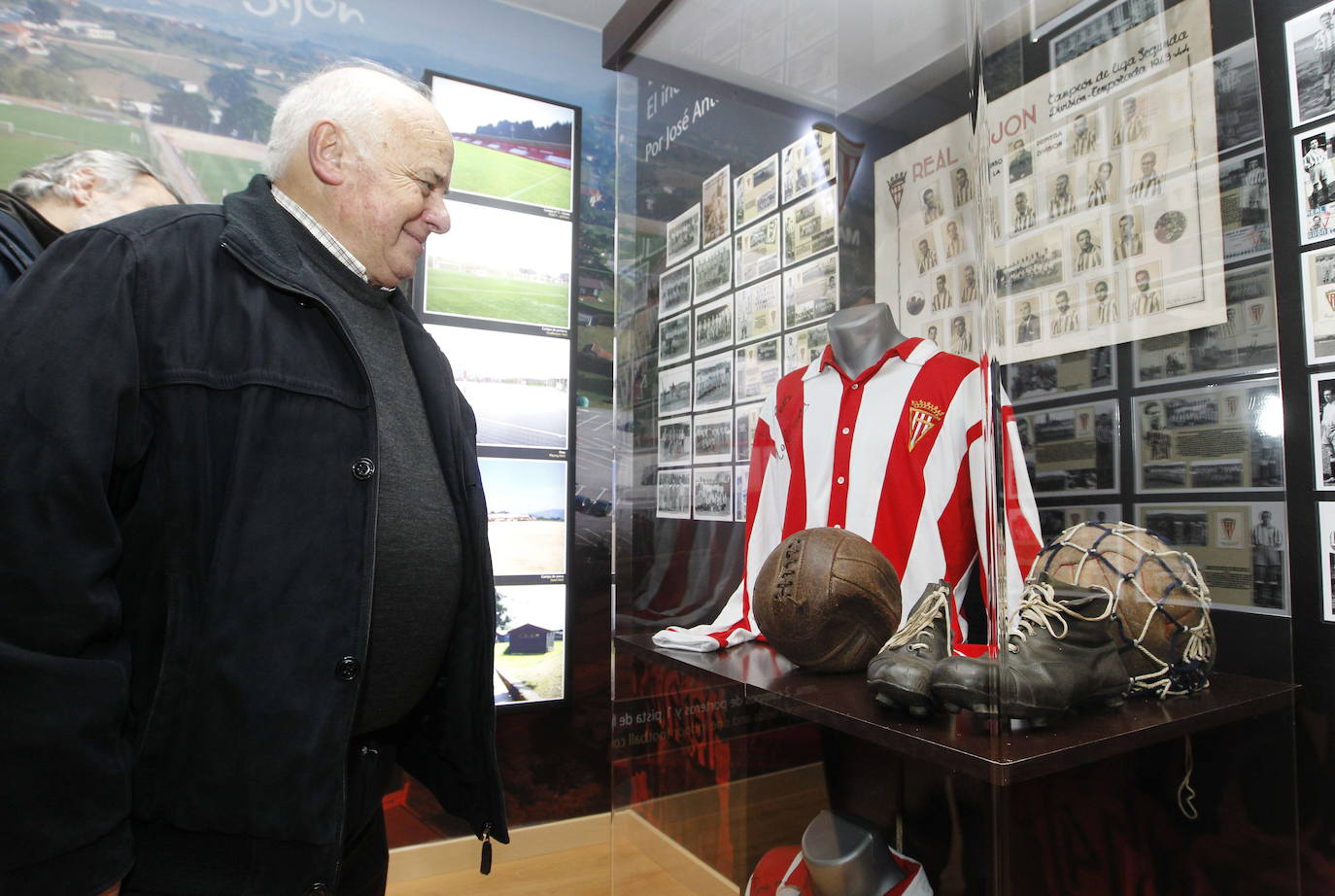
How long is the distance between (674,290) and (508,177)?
1.38 meters

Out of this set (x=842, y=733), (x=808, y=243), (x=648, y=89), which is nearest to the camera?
(x=842, y=733)

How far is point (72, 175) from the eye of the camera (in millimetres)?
2598

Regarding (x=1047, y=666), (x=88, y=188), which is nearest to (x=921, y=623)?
(x=1047, y=666)

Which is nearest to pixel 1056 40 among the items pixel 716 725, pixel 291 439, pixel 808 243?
pixel 808 243

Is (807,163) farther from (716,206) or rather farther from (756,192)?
(716,206)

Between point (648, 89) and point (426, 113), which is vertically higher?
point (648, 89)

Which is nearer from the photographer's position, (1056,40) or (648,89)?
(1056,40)

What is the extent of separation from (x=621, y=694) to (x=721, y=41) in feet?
6.10

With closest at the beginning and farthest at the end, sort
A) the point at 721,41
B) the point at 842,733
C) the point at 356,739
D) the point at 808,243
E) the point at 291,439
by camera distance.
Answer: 1. the point at 291,439
2. the point at 356,739
3. the point at 842,733
4. the point at 808,243
5. the point at 721,41

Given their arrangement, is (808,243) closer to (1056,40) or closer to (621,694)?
(1056,40)

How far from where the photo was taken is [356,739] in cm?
132

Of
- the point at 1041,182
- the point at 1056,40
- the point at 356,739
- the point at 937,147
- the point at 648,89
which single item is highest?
the point at 648,89

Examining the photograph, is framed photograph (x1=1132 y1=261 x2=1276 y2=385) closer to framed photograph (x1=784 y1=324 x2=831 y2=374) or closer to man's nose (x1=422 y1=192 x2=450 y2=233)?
framed photograph (x1=784 y1=324 x2=831 y2=374)

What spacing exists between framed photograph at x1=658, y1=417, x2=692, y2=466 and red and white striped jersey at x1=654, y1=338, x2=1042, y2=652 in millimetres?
296
